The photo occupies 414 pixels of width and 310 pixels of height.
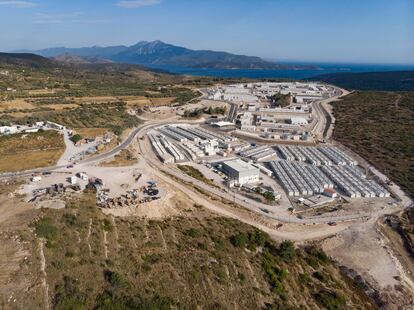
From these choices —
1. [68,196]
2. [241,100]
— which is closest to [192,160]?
[68,196]

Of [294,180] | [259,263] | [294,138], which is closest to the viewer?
[259,263]

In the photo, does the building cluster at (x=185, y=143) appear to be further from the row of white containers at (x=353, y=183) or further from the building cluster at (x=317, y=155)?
the row of white containers at (x=353, y=183)

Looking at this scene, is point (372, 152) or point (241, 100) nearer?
point (372, 152)

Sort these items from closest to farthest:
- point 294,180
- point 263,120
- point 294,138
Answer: point 294,180 < point 294,138 < point 263,120

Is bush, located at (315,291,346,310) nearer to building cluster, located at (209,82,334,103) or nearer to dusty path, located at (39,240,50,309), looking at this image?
dusty path, located at (39,240,50,309)

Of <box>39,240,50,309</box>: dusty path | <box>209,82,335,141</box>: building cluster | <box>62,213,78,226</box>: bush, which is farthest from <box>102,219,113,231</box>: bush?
<box>209,82,335,141</box>: building cluster

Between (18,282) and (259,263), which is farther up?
(18,282)

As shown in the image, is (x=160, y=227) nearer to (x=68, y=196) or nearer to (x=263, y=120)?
(x=68, y=196)
